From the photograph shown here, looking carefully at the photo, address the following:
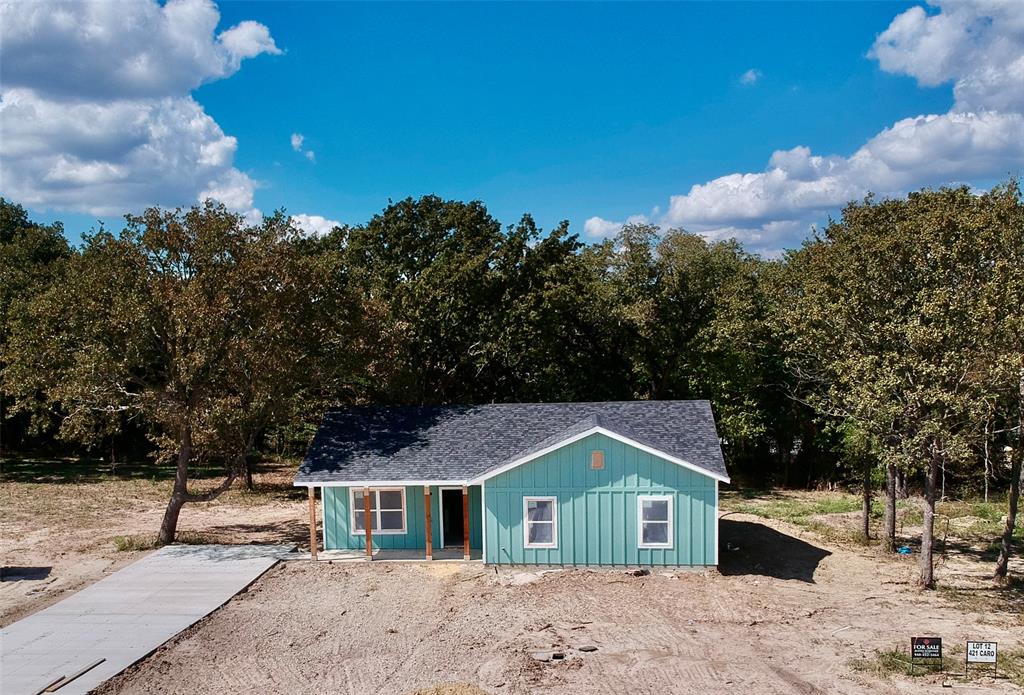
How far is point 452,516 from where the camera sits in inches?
864

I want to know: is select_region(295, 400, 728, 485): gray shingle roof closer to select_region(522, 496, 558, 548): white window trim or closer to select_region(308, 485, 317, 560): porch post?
select_region(308, 485, 317, 560): porch post

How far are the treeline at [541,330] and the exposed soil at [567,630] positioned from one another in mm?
3064

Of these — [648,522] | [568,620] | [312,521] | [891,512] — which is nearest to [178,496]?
[312,521]

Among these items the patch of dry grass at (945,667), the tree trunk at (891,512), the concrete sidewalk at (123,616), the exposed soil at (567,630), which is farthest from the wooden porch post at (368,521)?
the tree trunk at (891,512)

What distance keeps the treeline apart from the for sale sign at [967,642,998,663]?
539 cm

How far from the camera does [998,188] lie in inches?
703

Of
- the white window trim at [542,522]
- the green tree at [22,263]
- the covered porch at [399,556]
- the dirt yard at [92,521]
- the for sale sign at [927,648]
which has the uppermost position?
the green tree at [22,263]

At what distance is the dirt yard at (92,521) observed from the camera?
722 inches

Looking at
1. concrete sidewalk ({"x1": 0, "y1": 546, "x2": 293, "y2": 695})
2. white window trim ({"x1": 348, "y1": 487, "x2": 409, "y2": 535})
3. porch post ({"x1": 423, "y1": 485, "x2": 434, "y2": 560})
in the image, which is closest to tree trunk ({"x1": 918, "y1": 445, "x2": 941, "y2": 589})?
porch post ({"x1": 423, "y1": 485, "x2": 434, "y2": 560})

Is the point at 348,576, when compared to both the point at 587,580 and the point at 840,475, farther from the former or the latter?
the point at 840,475

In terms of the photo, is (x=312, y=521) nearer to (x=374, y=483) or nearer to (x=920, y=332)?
(x=374, y=483)

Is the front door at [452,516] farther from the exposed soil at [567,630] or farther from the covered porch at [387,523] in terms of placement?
the exposed soil at [567,630]

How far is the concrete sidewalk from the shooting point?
41.4ft

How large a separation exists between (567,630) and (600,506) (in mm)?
4294
